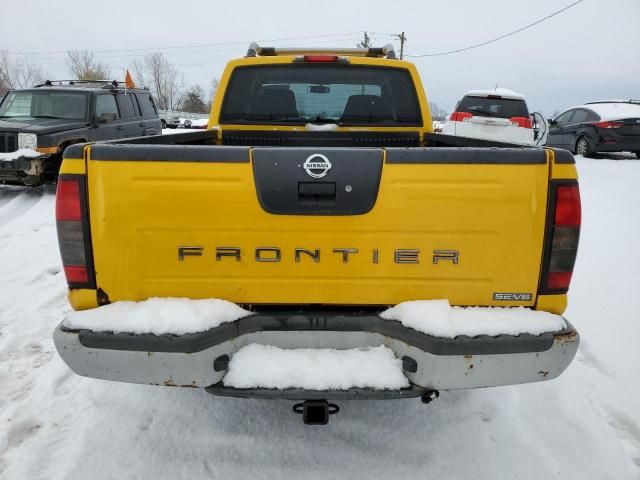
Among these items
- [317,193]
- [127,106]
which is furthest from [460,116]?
[317,193]

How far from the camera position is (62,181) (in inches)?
78.4

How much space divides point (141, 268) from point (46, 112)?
32.3 feet

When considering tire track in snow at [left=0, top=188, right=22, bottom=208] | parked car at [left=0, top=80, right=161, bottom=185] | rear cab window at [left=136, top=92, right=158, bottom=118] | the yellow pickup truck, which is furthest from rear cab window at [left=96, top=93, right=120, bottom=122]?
the yellow pickup truck

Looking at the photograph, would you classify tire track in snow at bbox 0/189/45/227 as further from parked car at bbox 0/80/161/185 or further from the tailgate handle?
the tailgate handle

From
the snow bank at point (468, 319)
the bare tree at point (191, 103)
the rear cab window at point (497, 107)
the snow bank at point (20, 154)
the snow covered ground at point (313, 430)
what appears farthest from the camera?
the bare tree at point (191, 103)

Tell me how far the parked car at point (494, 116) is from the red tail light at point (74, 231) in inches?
403

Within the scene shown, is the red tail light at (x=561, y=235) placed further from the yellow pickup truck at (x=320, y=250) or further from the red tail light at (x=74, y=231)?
the red tail light at (x=74, y=231)

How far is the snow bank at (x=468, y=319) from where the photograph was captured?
1943mm

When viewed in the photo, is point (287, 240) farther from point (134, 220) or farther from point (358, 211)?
point (134, 220)

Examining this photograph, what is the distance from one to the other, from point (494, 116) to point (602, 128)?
400cm

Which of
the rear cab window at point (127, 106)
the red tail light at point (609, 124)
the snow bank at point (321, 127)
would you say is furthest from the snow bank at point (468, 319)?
the red tail light at point (609, 124)

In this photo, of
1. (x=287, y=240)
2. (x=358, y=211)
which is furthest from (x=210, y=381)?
(x=358, y=211)

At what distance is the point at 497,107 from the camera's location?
36.3 feet

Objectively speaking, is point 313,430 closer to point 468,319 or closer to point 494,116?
point 468,319
